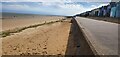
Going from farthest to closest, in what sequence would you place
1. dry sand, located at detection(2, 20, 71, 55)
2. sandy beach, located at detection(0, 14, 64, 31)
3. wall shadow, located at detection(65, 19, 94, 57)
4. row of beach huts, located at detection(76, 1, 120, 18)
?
row of beach huts, located at detection(76, 1, 120, 18) < sandy beach, located at detection(0, 14, 64, 31) < dry sand, located at detection(2, 20, 71, 55) < wall shadow, located at detection(65, 19, 94, 57)

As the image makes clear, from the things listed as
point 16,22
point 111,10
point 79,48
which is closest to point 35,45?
A: point 79,48

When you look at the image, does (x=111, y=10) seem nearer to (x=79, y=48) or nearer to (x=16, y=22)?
(x=16, y=22)

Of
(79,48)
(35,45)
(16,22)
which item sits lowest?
(35,45)

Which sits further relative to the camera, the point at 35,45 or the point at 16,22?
the point at 16,22

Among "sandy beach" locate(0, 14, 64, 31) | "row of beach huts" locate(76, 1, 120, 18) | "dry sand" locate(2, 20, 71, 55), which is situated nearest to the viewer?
"dry sand" locate(2, 20, 71, 55)

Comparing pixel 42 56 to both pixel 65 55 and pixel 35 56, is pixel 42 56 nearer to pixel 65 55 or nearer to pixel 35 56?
pixel 35 56

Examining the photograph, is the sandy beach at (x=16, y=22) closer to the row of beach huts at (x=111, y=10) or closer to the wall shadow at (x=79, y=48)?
the wall shadow at (x=79, y=48)

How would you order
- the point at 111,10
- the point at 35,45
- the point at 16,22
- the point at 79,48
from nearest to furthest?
the point at 79,48 < the point at 35,45 < the point at 16,22 < the point at 111,10

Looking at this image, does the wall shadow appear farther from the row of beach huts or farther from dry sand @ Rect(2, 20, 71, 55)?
the row of beach huts

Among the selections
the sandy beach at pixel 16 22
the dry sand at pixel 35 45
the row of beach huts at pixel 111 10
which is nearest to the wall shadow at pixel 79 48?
the dry sand at pixel 35 45

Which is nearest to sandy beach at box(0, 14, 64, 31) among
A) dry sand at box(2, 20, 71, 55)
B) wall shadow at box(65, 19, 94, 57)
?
dry sand at box(2, 20, 71, 55)

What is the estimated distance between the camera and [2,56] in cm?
877

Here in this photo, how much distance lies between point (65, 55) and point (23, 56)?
1712 mm

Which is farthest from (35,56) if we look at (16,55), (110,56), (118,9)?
(118,9)
